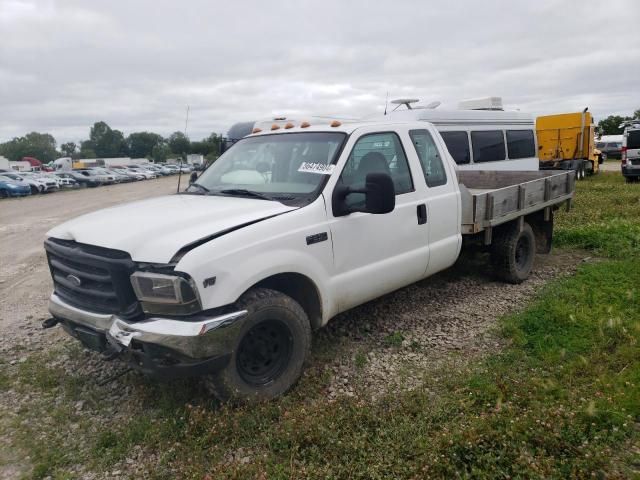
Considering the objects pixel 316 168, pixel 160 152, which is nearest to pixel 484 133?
pixel 316 168

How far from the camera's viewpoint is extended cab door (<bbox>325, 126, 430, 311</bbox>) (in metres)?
3.90

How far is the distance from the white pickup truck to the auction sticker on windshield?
0.01m

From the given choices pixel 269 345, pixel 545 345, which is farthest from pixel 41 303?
pixel 545 345

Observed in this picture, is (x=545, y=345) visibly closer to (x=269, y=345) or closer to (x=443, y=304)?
(x=443, y=304)

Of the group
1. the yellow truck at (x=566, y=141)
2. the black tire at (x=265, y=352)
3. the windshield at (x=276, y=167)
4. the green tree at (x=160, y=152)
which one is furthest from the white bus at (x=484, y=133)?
the green tree at (x=160, y=152)

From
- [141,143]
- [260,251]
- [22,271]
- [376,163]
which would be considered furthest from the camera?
[141,143]

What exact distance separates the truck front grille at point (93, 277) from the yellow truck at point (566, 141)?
19.2 metres

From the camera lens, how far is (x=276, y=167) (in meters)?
4.27

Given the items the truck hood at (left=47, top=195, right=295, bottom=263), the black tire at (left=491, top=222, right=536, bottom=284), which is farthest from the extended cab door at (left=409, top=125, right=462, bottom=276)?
the truck hood at (left=47, top=195, right=295, bottom=263)

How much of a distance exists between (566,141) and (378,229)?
18257 mm

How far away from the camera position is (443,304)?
5500mm

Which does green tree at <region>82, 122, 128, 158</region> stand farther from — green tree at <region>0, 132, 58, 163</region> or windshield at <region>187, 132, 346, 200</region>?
windshield at <region>187, 132, 346, 200</region>

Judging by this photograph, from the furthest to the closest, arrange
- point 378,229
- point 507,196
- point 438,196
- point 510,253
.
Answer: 1. point 510,253
2. point 507,196
3. point 438,196
4. point 378,229

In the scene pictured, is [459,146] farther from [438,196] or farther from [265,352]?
[265,352]
